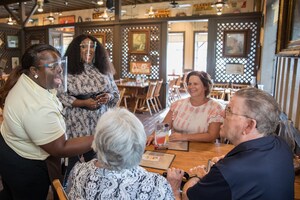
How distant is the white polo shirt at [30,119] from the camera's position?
52.7 inches

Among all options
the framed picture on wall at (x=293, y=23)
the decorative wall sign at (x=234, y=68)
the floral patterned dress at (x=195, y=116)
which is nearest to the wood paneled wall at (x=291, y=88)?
the framed picture on wall at (x=293, y=23)

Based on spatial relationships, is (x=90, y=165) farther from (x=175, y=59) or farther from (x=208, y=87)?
(x=175, y=59)

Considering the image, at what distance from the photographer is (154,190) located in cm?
100

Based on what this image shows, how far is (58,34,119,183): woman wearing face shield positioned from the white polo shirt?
0.73 meters

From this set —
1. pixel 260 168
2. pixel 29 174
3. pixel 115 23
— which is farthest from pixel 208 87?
pixel 115 23

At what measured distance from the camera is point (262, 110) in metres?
1.09

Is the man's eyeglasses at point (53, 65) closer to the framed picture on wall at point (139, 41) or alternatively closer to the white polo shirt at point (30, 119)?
the white polo shirt at point (30, 119)

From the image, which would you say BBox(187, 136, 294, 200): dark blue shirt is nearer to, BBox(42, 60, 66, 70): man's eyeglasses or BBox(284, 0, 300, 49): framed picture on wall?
BBox(42, 60, 66, 70): man's eyeglasses

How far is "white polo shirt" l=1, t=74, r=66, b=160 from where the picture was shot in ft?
4.40

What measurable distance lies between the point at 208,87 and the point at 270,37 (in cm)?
269

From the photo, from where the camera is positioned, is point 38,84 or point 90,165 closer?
point 90,165

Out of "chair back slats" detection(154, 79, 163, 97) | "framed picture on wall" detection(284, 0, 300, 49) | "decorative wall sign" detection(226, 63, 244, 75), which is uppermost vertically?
"framed picture on wall" detection(284, 0, 300, 49)

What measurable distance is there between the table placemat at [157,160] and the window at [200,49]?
33.1 ft

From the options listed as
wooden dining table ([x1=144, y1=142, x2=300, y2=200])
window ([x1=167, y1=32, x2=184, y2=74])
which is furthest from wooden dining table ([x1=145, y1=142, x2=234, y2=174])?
window ([x1=167, y1=32, x2=184, y2=74])
